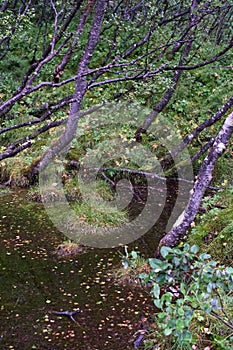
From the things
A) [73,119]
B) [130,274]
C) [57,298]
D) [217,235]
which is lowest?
[57,298]

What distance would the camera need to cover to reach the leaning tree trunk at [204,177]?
4.26 metres

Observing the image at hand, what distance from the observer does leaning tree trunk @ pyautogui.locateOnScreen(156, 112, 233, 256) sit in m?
4.26

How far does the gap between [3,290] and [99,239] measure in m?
1.65

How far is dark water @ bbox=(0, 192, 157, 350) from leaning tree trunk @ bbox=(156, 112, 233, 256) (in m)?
0.79

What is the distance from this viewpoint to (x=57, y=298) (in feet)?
13.4

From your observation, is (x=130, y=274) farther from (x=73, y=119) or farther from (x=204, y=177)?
(x=73, y=119)

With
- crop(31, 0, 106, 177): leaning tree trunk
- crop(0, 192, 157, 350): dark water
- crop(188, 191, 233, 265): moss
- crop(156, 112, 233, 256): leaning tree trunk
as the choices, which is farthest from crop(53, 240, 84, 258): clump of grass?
crop(31, 0, 106, 177): leaning tree trunk

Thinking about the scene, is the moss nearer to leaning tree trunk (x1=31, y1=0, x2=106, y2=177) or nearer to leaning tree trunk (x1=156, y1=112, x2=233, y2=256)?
leaning tree trunk (x1=156, y1=112, x2=233, y2=256)

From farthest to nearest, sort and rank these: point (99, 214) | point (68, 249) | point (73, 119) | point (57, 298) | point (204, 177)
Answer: point (73, 119)
point (99, 214)
point (68, 249)
point (204, 177)
point (57, 298)

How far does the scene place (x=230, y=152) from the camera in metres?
8.33

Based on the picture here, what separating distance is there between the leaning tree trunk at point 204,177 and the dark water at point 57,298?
2.61ft

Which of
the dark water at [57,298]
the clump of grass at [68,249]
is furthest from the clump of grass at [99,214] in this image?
the clump of grass at [68,249]

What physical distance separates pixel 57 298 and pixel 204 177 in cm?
201

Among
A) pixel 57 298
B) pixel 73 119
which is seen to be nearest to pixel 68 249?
pixel 57 298
